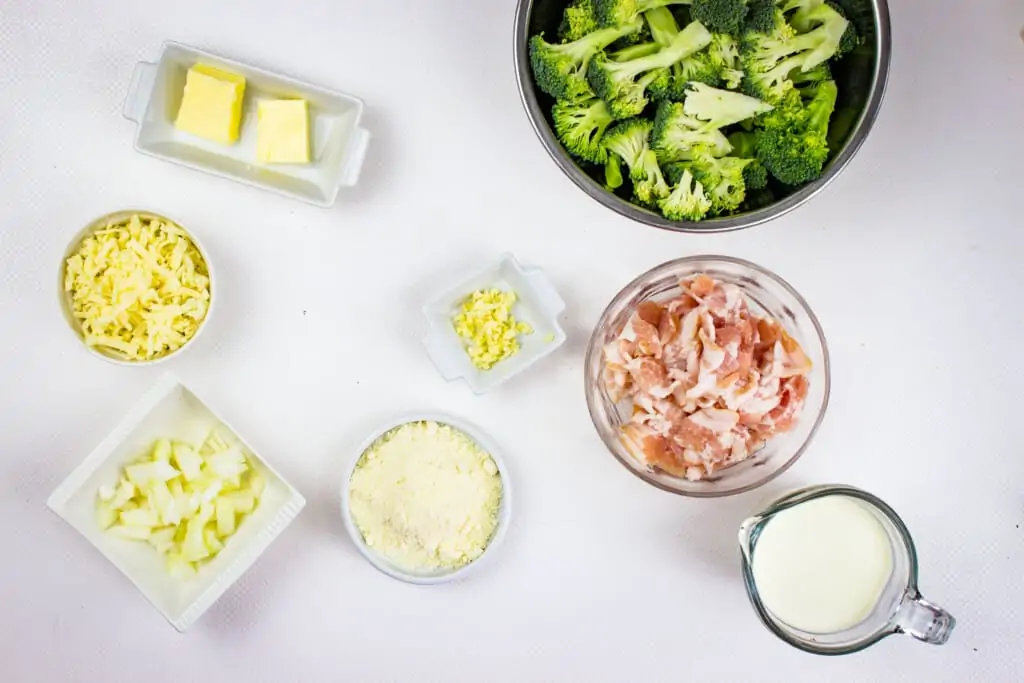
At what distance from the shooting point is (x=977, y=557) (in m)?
1.47

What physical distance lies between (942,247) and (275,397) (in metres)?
1.06

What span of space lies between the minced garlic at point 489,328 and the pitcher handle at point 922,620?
660 mm

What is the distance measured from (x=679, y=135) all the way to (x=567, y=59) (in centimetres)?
18

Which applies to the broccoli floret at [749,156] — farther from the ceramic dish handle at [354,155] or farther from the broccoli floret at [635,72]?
the ceramic dish handle at [354,155]

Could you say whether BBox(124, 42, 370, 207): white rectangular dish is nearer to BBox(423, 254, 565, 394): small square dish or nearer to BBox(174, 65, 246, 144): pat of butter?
BBox(174, 65, 246, 144): pat of butter

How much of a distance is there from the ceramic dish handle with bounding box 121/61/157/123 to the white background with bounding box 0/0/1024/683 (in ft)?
0.26

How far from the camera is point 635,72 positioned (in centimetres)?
126

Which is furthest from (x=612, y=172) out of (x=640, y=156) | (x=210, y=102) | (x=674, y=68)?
(x=210, y=102)

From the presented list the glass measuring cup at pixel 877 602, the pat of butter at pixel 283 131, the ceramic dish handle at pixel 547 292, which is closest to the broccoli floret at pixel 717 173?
the ceramic dish handle at pixel 547 292

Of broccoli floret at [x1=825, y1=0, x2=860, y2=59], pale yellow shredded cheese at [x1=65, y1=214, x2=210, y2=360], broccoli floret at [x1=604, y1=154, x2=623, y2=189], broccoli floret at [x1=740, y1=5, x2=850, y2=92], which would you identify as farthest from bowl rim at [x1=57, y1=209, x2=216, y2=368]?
broccoli floret at [x1=825, y1=0, x2=860, y2=59]

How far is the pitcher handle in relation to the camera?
1.31 meters

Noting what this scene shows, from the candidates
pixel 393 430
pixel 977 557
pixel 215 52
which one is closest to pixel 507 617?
pixel 393 430

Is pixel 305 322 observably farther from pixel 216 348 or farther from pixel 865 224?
pixel 865 224

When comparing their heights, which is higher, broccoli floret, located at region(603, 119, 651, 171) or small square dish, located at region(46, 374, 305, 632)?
broccoli floret, located at region(603, 119, 651, 171)
